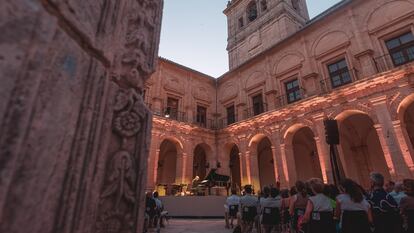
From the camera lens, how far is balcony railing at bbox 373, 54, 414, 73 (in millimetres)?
11070

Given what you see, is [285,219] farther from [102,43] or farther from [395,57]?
[395,57]

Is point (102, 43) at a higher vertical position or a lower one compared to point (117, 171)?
higher

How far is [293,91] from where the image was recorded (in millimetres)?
15023

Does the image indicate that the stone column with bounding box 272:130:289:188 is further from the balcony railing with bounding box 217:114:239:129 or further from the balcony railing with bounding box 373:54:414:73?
the balcony railing with bounding box 373:54:414:73

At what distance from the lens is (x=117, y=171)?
46.6 inches

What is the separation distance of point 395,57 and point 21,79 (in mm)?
14808

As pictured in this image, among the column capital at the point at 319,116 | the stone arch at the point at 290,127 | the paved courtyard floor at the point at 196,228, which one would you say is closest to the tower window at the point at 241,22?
the stone arch at the point at 290,127

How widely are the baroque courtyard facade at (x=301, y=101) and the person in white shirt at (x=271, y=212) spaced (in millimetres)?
7792

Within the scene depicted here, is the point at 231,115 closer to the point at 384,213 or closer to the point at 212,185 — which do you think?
the point at 212,185

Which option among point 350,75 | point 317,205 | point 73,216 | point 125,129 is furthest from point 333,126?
point 350,75

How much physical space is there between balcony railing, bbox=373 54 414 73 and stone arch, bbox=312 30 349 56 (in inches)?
87.3

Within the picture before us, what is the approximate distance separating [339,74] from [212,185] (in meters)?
9.66

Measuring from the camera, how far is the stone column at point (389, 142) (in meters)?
9.38

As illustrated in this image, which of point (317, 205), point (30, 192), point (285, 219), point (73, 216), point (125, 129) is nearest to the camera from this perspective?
point (30, 192)
